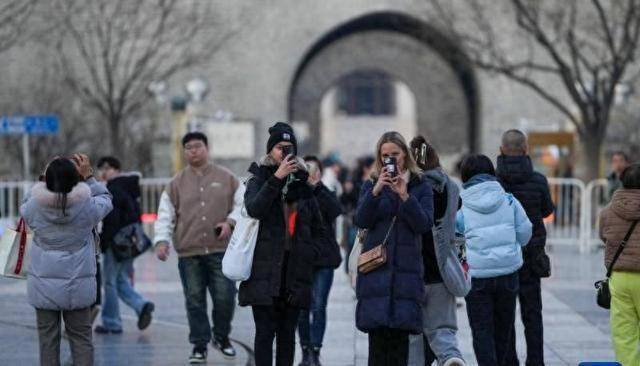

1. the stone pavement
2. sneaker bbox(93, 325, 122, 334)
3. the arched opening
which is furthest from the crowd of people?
the arched opening

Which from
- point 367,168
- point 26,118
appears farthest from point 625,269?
point 26,118

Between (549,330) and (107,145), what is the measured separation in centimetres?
1972

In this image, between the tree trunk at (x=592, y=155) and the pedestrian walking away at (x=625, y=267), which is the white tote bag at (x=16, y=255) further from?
the tree trunk at (x=592, y=155)

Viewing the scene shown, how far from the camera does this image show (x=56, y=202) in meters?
8.80

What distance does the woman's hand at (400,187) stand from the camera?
786cm

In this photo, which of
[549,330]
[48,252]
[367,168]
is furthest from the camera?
[367,168]

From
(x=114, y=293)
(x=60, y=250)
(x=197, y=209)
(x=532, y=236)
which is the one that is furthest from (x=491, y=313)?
(x=114, y=293)

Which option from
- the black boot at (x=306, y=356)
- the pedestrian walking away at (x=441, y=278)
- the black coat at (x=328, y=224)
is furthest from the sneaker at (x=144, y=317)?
the pedestrian walking away at (x=441, y=278)

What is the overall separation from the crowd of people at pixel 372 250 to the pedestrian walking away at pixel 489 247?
0.01 m

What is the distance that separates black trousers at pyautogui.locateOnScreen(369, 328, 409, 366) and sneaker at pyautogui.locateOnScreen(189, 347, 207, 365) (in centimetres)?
280

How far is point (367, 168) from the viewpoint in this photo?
16.5 metres

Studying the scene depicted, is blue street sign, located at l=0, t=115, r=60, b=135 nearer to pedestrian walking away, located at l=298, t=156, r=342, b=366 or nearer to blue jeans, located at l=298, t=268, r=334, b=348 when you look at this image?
pedestrian walking away, located at l=298, t=156, r=342, b=366

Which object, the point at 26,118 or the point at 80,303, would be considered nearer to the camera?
the point at 80,303

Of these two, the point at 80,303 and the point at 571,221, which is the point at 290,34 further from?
the point at 80,303
